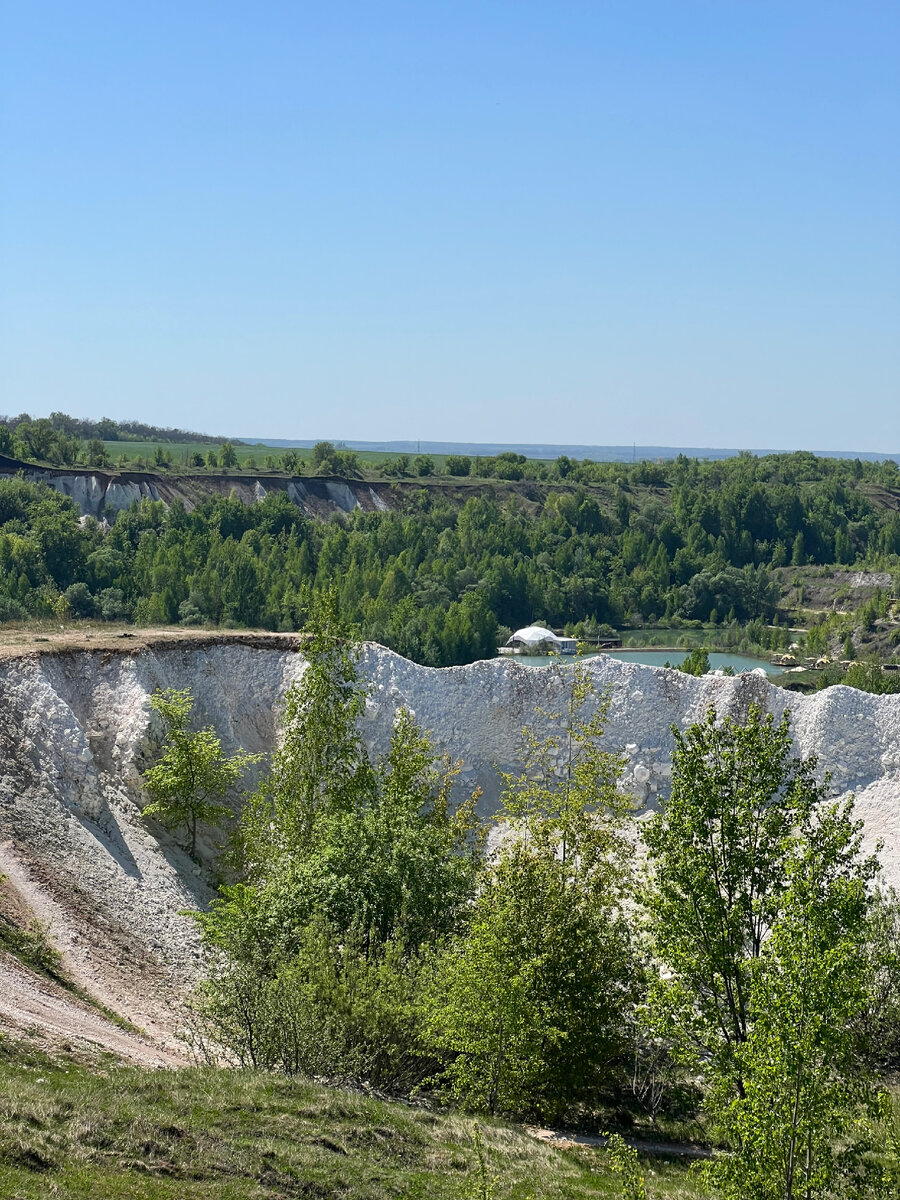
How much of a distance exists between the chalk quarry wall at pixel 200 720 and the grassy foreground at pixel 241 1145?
9.40 meters

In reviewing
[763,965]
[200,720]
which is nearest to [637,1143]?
[763,965]

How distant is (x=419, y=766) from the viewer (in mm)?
30672

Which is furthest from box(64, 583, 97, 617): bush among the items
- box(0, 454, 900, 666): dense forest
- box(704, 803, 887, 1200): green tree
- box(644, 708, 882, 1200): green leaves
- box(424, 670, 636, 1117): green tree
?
box(704, 803, 887, 1200): green tree

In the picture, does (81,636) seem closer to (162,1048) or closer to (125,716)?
(125,716)

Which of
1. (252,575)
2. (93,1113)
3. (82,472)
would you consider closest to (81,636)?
(93,1113)

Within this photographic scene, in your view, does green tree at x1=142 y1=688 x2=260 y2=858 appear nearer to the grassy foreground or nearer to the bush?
the grassy foreground

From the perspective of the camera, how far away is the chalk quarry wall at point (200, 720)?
29.2 metres

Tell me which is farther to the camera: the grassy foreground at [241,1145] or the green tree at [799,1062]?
the grassy foreground at [241,1145]

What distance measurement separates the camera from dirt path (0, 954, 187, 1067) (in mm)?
19594

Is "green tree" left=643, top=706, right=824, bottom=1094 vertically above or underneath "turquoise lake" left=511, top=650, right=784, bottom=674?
above

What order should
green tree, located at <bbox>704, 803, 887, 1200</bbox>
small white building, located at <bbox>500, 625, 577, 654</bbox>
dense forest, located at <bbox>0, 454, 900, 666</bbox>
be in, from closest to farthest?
green tree, located at <bbox>704, 803, 887, 1200</bbox>, dense forest, located at <bbox>0, 454, 900, 666</bbox>, small white building, located at <bbox>500, 625, 577, 654</bbox>

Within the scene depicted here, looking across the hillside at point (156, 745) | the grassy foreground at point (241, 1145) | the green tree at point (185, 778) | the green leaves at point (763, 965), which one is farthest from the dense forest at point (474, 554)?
the green leaves at point (763, 965)

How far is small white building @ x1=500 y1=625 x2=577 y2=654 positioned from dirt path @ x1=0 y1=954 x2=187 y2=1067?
69.9 meters

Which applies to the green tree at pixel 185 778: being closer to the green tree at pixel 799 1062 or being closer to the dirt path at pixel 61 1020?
the dirt path at pixel 61 1020
